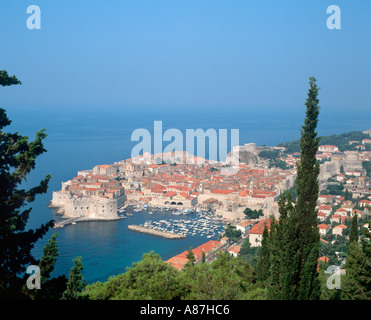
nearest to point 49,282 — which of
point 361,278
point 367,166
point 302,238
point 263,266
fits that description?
point 302,238

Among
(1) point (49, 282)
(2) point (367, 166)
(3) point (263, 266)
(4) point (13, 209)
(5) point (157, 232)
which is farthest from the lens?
(2) point (367, 166)

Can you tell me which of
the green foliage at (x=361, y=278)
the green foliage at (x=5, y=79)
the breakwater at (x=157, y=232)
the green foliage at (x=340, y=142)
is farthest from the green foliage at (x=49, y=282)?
the green foliage at (x=340, y=142)

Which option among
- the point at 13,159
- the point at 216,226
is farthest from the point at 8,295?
the point at 216,226

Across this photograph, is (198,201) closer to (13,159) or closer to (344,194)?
(344,194)

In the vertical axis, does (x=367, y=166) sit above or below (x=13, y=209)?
below

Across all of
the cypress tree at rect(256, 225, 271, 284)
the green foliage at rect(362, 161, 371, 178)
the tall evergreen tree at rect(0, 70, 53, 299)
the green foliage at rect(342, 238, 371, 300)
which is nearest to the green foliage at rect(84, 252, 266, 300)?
the tall evergreen tree at rect(0, 70, 53, 299)

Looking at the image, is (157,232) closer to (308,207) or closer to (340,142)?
(308,207)

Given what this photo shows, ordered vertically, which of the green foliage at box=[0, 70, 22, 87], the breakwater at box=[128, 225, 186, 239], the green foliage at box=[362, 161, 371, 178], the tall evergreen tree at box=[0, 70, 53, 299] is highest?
the green foliage at box=[0, 70, 22, 87]

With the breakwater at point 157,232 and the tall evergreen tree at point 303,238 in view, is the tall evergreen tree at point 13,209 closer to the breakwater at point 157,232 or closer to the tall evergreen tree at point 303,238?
the tall evergreen tree at point 303,238

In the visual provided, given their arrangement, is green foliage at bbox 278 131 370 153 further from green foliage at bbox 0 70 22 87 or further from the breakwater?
green foliage at bbox 0 70 22 87

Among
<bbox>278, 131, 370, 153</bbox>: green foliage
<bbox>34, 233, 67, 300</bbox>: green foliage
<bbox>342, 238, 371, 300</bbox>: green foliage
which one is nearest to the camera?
<bbox>34, 233, 67, 300</bbox>: green foliage
